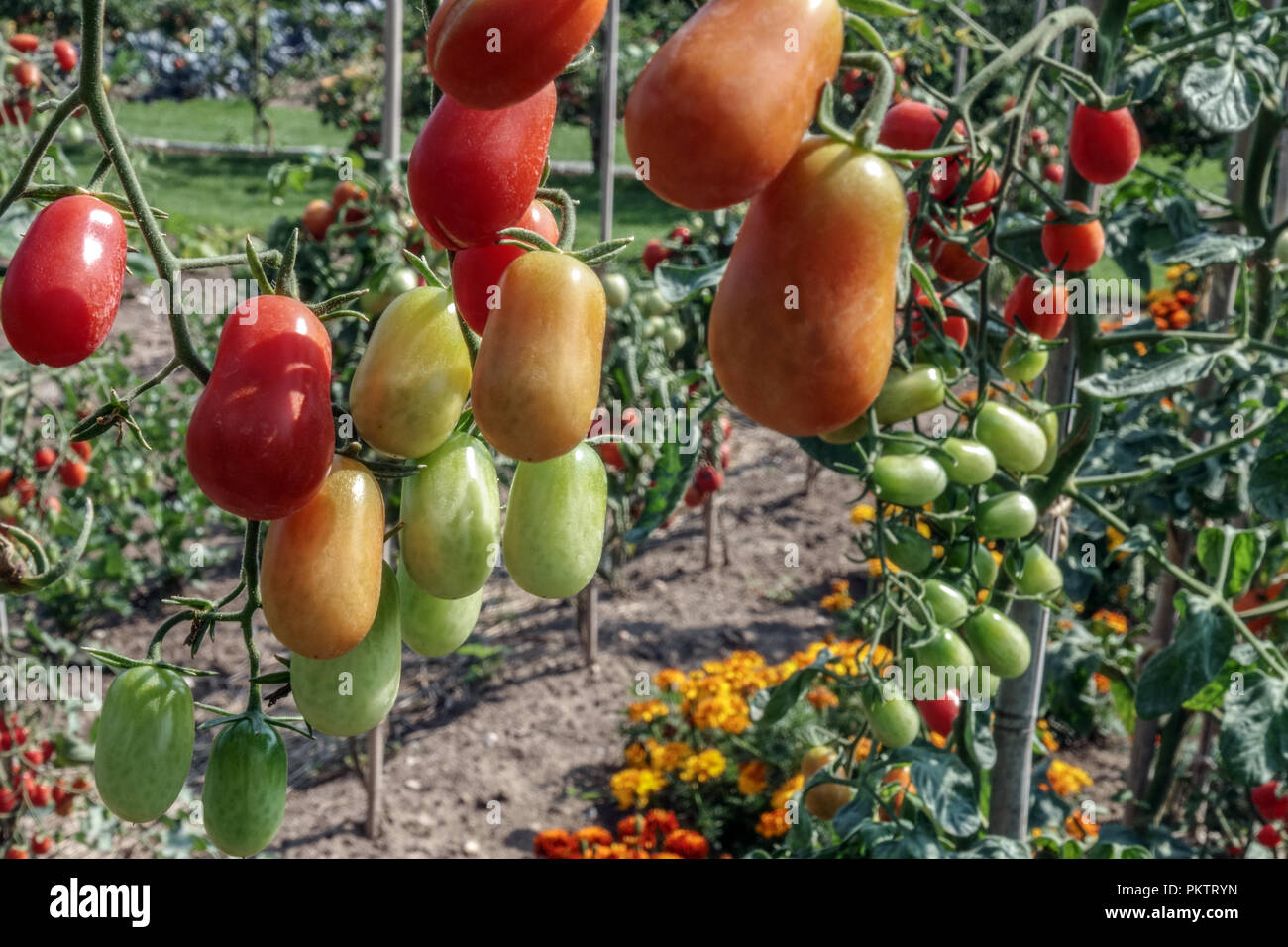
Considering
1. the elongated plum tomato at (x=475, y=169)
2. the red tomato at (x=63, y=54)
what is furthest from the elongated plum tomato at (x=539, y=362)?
the red tomato at (x=63, y=54)

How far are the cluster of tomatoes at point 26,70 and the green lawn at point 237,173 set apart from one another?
193 centimetres

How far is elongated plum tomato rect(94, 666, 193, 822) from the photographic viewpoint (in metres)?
0.56

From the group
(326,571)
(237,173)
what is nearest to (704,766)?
(326,571)

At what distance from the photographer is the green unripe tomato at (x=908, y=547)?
1.07 m

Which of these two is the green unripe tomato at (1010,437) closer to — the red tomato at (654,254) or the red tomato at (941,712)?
the red tomato at (941,712)

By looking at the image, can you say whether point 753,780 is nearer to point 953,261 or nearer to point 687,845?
point 687,845

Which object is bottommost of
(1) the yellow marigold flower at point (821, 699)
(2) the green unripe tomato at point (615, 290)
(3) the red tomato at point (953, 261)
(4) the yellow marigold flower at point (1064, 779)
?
(1) the yellow marigold flower at point (821, 699)

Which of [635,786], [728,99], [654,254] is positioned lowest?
[635,786]

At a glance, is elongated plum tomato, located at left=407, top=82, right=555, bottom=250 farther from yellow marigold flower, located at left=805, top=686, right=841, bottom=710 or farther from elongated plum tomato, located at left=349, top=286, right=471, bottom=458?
yellow marigold flower, located at left=805, top=686, right=841, bottom=710

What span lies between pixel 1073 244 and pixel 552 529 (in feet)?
2.35

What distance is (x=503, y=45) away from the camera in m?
0.38

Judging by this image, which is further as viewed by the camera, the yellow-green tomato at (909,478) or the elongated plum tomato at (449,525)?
the yellow-green tomato at (909,478)
